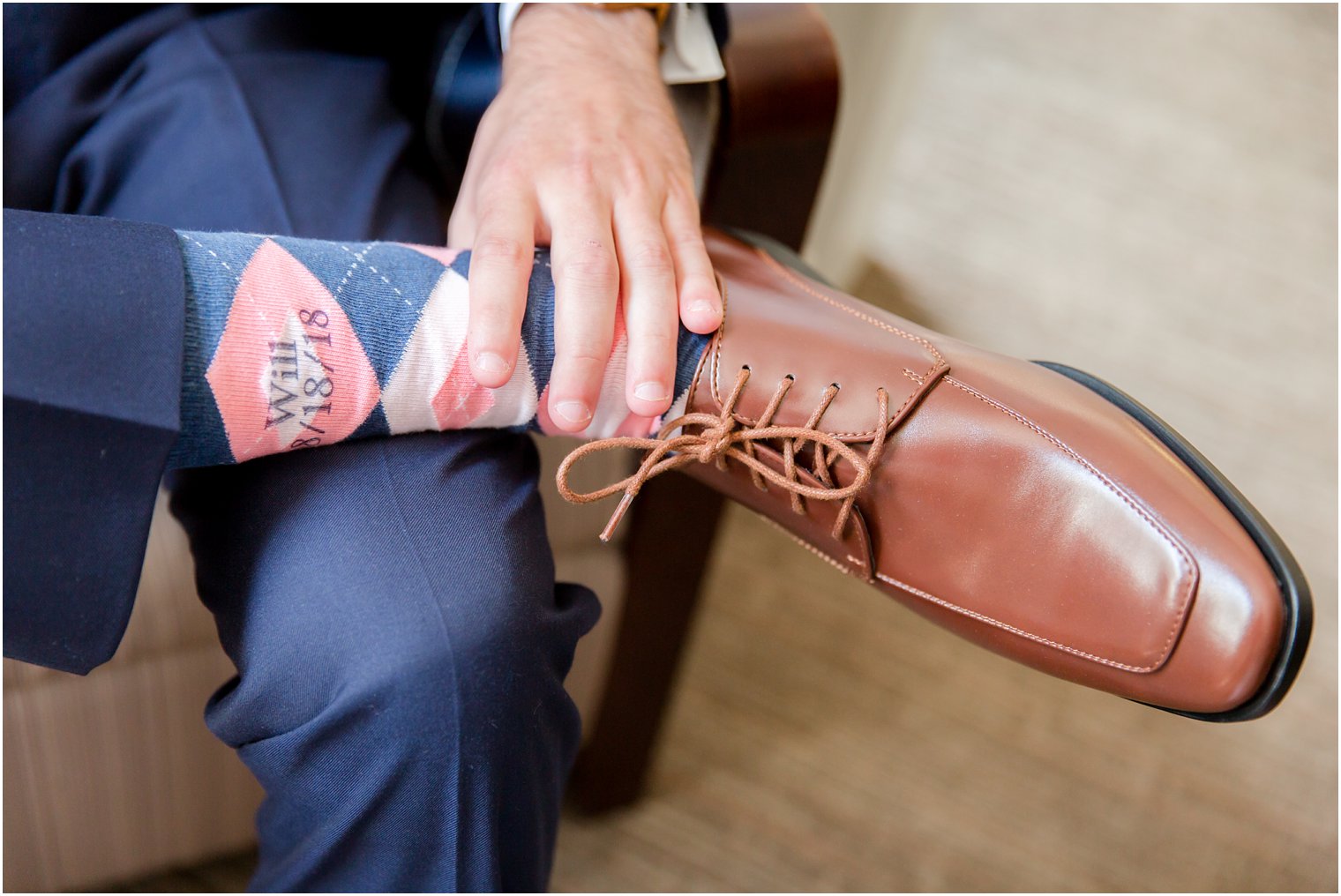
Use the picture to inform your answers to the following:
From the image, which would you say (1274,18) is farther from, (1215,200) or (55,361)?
(55,361)

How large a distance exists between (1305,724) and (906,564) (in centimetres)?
82

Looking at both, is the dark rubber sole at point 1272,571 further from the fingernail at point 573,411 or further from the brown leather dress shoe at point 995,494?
the fingernail at point 573,411

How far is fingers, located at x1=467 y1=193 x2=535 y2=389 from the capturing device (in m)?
0.54

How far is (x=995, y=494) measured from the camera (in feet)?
1.83

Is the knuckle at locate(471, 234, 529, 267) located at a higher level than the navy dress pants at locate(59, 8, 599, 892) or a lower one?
higher

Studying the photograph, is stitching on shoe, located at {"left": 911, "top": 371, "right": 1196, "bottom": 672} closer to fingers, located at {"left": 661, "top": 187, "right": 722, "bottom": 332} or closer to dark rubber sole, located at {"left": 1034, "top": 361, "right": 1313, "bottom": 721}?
dark rubber sole, located at {"left": 1034, "top": 361, "right": 1313, "bottom": 721}

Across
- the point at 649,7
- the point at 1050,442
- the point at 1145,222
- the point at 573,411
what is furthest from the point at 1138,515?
the point at 1145,222

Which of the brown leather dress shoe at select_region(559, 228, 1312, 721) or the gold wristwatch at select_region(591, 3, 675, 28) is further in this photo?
the gold wristwatch at select_region(591, 3, 675, 28)

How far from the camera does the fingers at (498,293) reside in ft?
1.78

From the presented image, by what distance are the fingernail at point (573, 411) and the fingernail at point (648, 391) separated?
0.10 feet

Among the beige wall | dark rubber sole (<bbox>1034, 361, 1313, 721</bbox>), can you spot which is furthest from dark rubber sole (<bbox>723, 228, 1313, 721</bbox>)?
the beige wall

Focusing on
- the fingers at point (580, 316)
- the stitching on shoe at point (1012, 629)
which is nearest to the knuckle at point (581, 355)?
the fingers at point (580, 316)

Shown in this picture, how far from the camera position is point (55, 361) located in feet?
1.50

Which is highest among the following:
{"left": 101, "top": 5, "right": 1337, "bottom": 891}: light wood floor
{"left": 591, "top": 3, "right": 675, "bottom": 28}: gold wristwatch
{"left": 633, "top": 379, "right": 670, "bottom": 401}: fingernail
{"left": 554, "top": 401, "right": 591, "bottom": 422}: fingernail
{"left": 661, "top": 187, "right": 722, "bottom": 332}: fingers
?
{"left": 591, "top": 3, "right": 675, "bottom": 28}: gold wristwatch
